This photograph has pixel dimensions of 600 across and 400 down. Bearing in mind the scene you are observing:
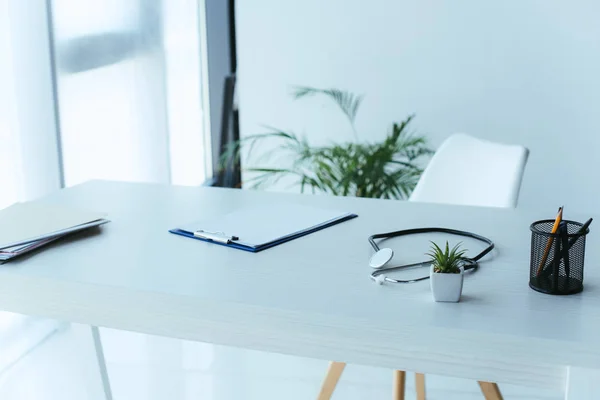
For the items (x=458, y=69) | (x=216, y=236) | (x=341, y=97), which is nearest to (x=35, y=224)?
(x=216, y=236)

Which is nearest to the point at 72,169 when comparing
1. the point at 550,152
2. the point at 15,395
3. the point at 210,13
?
the point at 15,395

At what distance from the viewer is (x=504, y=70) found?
305 cm

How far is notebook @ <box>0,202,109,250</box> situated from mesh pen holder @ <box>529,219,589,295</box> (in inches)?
33.0

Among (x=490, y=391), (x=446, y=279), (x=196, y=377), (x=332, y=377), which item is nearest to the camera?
(x=446, y=279)

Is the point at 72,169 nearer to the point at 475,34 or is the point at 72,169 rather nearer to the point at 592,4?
the point at 475,34

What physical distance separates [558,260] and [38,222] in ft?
3.16

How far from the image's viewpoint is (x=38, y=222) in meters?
1.51

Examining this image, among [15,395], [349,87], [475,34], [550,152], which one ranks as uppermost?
[475,34]

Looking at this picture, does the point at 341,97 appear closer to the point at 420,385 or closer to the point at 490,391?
the point at 420,385

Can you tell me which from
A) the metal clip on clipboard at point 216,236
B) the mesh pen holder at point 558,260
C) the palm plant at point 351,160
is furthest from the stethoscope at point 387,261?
the palm plant at point 351,160

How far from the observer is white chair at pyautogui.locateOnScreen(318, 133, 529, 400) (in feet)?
6.30

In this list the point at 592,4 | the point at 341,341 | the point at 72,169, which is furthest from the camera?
the point at 592,4

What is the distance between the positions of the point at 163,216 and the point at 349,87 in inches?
68.7

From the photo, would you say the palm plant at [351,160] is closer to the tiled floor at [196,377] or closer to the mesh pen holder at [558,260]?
the tiled floor at [196,377]
